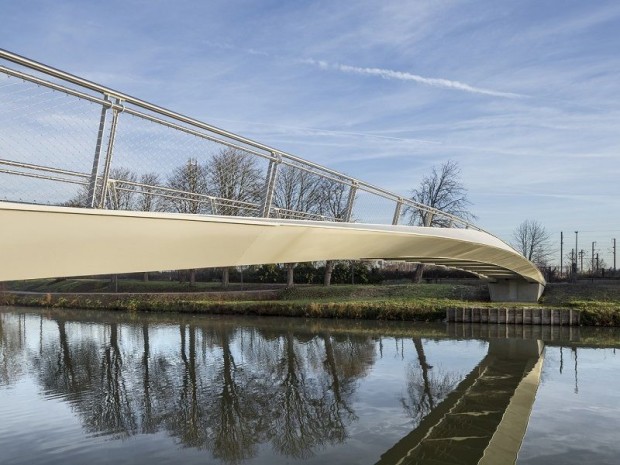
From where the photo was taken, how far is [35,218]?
15.4 feet

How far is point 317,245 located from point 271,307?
1900 centimetres

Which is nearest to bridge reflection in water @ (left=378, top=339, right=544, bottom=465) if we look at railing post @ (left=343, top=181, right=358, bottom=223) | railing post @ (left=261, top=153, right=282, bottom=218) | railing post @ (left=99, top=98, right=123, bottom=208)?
railing post @ (left=343, top=181, right=358, bottom=223)

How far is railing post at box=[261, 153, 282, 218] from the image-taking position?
756 cm

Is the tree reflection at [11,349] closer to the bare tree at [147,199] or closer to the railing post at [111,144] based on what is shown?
the bare tree at [147,199]

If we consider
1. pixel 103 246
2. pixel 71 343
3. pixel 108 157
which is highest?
pixel 108 157

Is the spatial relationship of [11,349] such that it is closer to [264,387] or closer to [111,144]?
[264,387]

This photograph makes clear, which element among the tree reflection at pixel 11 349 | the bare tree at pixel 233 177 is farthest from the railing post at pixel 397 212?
the tree reflection at pixel 11 349

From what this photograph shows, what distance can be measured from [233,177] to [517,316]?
18217mm

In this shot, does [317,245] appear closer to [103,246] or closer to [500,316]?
[103,246]

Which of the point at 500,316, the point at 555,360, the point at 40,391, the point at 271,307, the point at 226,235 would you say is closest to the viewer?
the point at 226,235

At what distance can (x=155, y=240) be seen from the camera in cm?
Answer: 597

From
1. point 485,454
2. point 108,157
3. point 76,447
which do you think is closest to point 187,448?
point 76,447

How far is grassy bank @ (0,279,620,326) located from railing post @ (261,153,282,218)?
18.0 metres

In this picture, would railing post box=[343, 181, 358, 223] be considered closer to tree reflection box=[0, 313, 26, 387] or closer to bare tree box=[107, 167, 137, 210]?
bare tree box=[107, 167, 137, 210]
